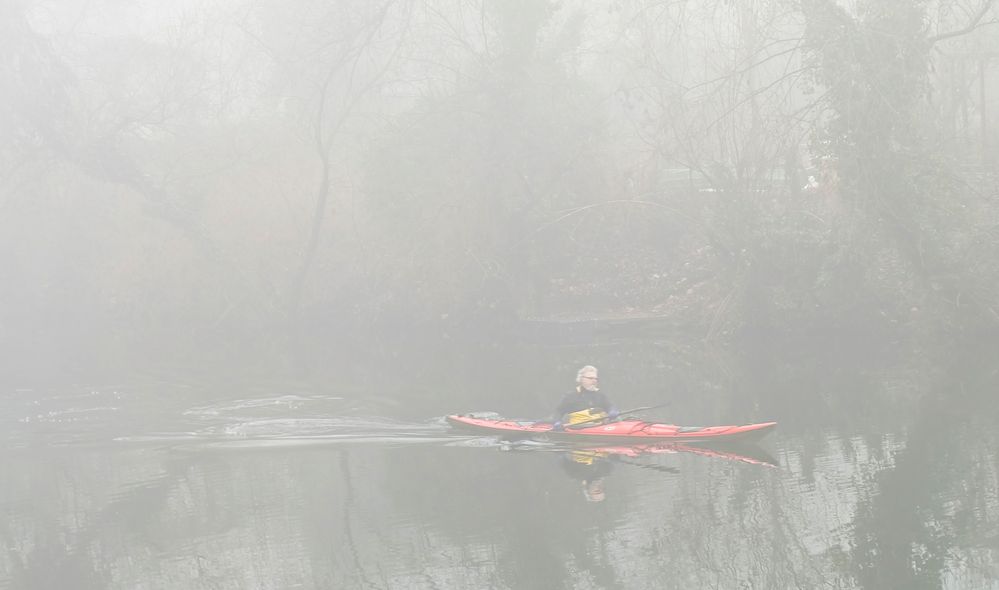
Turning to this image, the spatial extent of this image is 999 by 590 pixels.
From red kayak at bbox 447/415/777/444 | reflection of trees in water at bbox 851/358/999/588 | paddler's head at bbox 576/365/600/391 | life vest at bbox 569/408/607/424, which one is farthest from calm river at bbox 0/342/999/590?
paddler's head at bbox 576/365/600/391

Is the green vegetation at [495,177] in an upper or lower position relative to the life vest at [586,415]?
upper

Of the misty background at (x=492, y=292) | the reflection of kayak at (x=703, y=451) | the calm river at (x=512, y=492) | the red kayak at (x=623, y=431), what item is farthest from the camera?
the red kayak at (x=623, y=431)

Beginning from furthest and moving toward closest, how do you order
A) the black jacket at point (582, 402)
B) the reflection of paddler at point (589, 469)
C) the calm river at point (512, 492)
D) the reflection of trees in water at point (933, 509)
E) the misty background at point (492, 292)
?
the black jacket at point (582, 402) < the reflection of paddler at point (589, 469) < the misty background at point (492, 292) < the calm river at point (512, 492) < the reflection of trees in water at point (933, 509)

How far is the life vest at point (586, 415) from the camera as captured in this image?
49.3 ft

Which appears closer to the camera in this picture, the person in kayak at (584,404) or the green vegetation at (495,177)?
the person in kayak at (584,404)

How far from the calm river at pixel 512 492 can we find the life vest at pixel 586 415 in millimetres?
575

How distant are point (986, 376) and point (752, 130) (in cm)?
807

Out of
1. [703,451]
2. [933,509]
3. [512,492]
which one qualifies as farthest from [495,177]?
[933,509]

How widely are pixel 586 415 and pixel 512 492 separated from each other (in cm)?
288

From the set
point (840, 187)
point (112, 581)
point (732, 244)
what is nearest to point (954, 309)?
point (840, 187)

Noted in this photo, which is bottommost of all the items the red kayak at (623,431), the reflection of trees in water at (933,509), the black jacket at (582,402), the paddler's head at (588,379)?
the reflection of trees in water at (933,509)

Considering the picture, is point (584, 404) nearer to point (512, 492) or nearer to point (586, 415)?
point (586, 415)

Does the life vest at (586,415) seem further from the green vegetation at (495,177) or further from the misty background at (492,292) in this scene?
the green vegetation at (495,177)

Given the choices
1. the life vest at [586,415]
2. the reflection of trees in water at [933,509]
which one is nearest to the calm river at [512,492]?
the reflection of trees in water at [933,509]
